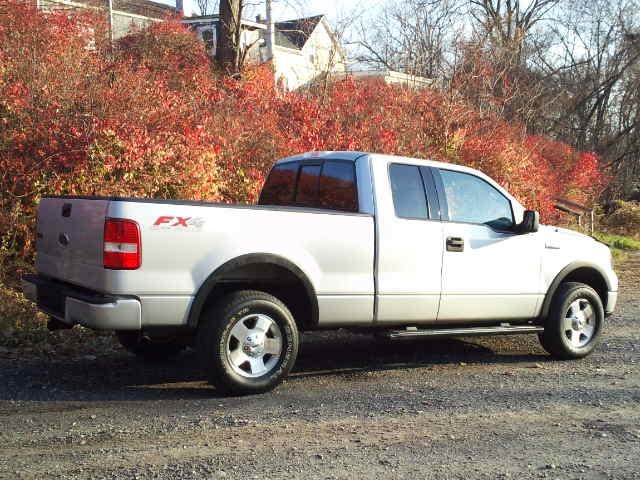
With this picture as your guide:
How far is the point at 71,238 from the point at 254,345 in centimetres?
159

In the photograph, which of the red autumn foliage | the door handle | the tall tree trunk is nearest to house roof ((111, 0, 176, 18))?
the red autumn foliage

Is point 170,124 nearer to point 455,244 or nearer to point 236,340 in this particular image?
point 455,244

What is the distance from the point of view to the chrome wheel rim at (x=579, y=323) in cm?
750

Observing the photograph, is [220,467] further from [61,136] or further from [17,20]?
[17,20]

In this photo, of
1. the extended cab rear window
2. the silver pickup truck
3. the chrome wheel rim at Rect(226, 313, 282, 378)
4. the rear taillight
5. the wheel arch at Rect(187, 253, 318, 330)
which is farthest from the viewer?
the extended cab rear window

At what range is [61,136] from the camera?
30.0 ft

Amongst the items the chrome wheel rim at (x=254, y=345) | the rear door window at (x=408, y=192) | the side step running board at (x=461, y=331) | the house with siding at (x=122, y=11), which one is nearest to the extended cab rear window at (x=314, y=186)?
the rear door window at (x=408, y=192)

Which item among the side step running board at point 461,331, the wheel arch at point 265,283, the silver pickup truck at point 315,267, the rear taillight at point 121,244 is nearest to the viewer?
the rear taillight at point 121,244

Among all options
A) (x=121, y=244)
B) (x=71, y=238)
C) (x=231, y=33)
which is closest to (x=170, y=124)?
(x=71, y=238)

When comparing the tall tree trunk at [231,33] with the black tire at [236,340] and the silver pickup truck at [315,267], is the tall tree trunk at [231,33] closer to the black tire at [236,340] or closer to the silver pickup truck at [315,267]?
the silver pickup truck at [315,267]

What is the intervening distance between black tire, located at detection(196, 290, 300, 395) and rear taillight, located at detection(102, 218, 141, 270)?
76cm

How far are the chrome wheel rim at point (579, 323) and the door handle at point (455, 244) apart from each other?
1473mm

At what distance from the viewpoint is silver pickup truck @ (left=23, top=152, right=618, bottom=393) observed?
17.7 feet

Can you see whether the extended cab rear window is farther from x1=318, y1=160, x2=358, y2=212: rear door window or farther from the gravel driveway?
the gravel driveway
